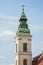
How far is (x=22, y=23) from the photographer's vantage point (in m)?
104

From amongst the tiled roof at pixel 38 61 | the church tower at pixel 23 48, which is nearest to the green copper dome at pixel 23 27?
the church tower at pixel 23 48

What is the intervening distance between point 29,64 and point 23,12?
11080 millimetres

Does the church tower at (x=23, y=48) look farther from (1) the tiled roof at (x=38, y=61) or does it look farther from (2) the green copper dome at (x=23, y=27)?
(1) the tiled roof at (x=38, y=61)

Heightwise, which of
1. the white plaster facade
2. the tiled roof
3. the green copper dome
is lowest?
the tiled roof

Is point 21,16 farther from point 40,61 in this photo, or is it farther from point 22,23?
point 40,61

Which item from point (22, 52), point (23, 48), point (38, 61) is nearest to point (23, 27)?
point (23, 48)

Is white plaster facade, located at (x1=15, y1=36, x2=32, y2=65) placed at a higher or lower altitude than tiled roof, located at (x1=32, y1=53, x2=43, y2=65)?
higher

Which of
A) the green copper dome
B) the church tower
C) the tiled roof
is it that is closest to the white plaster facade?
the church tower

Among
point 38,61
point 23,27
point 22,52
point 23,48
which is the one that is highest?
point 23,27

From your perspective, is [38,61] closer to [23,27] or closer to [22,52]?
[22,52]

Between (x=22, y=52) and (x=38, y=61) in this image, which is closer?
(x=38, y=61)

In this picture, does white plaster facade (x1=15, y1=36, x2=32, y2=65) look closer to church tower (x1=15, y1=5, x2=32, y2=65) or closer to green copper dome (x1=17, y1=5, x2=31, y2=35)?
church tower (x1=15, y1=5, x2=32, y2=65)

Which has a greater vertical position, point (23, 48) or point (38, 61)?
point (23, 48)

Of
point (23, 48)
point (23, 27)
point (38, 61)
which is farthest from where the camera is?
point (23, 27)
